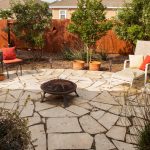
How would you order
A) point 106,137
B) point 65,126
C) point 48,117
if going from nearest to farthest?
point 106,137 → point 65,126 → point 48,117

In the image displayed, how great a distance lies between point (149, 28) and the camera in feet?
33.2

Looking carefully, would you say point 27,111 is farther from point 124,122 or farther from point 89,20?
point 89,20

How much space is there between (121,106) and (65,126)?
1802mm

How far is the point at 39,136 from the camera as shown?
16.4 feet

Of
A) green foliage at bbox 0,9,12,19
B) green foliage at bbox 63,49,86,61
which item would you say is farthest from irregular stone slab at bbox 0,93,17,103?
green foliage at bbox 0,9,12,19

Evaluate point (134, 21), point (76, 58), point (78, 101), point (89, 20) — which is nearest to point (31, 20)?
point (76, 58)

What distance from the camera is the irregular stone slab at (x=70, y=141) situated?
470 cm

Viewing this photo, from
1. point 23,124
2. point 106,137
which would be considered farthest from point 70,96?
point 23,124

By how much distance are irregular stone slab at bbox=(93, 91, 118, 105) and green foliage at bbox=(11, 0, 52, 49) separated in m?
5.06

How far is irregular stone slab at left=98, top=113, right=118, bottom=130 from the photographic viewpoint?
5.53 meters

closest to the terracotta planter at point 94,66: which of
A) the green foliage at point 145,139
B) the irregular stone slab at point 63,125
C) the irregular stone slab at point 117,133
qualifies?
the irregular stone slab at point 63,125

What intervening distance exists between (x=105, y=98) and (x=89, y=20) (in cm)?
398

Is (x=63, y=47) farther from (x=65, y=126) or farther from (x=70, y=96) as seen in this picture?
(x=65, y=126)

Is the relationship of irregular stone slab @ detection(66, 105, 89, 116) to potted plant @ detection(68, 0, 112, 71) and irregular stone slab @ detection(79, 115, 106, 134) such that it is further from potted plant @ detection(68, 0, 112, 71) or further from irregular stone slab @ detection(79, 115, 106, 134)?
potted plant @ detection(68, 0, 112, 71)
